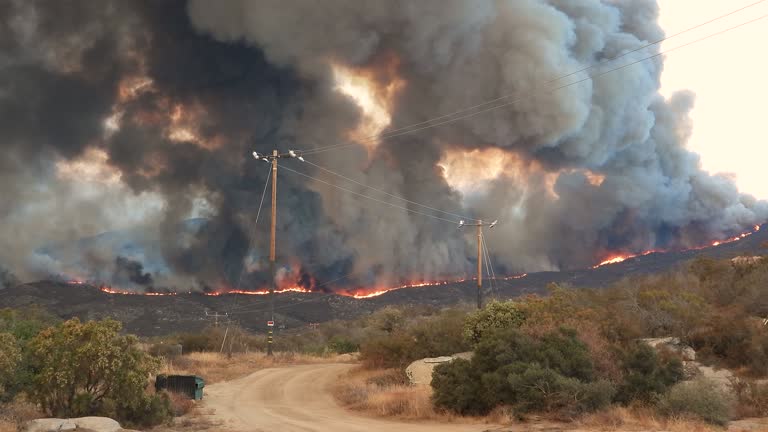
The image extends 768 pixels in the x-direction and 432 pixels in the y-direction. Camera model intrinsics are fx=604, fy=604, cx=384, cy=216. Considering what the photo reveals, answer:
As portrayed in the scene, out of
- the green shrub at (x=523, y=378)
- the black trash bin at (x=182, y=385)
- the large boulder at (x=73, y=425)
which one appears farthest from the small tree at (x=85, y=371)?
the green shrub at (x=523, y=378)

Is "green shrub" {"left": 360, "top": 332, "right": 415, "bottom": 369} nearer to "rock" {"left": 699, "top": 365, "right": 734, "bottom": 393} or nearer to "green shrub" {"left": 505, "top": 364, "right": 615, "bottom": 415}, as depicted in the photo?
"rock" {"left": 699, "top": 365, "right": 734, "bottom": 393}

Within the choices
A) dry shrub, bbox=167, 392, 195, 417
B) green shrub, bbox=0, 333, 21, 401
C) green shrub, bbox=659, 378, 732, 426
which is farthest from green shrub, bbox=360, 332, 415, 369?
green shrub, bbox=0, 333, 21, 401

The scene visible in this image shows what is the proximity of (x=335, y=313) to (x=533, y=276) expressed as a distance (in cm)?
3987

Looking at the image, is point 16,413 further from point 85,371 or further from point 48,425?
point 48,425

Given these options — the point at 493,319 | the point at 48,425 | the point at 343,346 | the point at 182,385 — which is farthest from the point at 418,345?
→ the point at 343,346

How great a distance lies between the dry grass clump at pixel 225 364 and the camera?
89.1 feet

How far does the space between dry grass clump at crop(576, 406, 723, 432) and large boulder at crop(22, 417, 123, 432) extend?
9.48 metres

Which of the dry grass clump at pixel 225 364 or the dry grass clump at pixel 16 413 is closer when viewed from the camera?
the dry grass clump at pixel 16 413

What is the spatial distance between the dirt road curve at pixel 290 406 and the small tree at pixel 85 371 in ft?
8.78

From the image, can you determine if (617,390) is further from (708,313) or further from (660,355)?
(708,313)

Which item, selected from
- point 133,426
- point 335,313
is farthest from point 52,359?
point 335,313

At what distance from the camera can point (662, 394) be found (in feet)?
44.0

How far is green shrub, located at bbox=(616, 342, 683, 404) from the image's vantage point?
44.9ft

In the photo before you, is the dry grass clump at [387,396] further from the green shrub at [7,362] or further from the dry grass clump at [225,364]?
the green shrub at [7,362]
